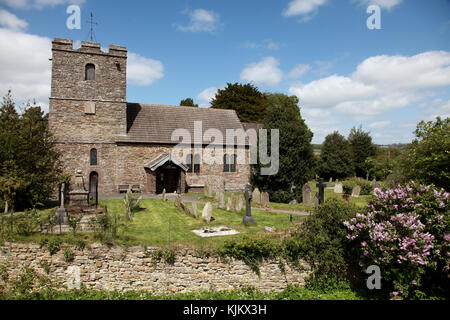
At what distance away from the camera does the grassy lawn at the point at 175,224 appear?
10414mm

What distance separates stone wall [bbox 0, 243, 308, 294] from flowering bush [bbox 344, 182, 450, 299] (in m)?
4.60

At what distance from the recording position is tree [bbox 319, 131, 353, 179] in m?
40.4

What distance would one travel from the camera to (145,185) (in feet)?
79.4

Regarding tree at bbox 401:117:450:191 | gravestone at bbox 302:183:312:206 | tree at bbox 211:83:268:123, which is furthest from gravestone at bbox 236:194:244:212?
tree at bbox 211:83:268:123

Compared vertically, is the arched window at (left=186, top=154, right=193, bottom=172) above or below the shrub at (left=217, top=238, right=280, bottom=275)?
above

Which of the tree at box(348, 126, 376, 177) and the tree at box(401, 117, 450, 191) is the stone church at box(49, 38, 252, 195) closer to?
the tree at box(401, 117, 450, 191)

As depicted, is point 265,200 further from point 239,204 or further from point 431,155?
point 431,155

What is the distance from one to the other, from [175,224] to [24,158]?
8845mm

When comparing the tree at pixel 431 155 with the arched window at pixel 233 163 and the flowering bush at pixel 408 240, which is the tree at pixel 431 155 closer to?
the flowering bush at pixel 408 240

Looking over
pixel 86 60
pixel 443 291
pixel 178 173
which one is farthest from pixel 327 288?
pixel 86 60

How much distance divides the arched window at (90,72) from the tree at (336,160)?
31.9 m

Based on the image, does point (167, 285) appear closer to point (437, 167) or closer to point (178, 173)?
point (437, 167)

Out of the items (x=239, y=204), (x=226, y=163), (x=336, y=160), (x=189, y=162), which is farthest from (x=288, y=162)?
(x=336, y=160)
